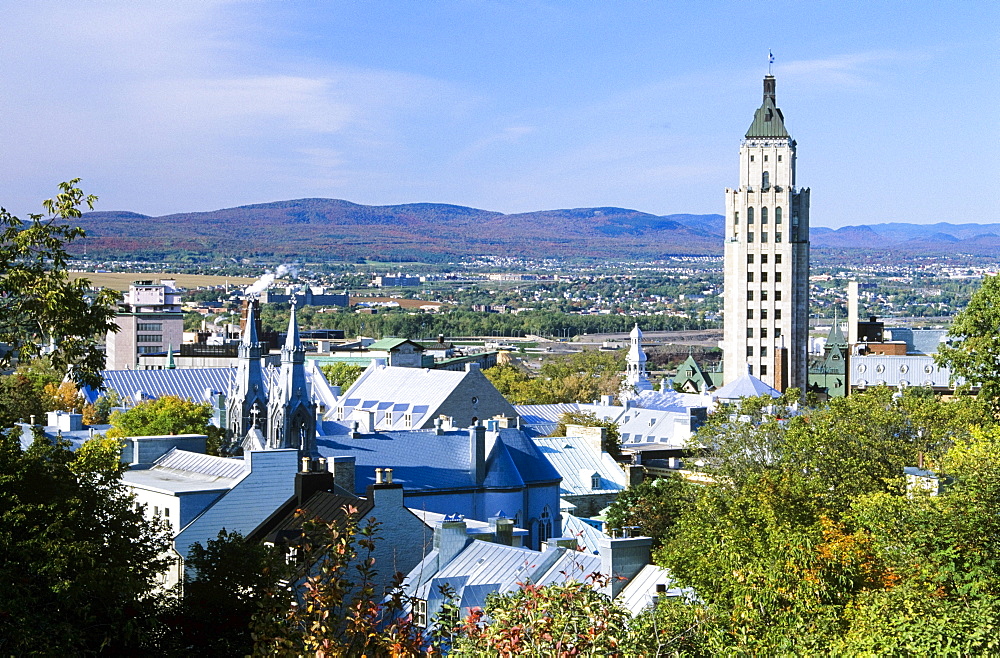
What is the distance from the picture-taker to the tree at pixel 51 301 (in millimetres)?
25297

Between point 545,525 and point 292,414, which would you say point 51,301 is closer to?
point 292,414

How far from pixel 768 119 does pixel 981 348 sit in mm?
117756

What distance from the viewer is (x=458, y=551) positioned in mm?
41188

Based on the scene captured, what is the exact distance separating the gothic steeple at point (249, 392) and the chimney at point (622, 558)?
36.5 m

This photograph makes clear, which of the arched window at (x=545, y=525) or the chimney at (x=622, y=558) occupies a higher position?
the chimney at (x=622, y=558)

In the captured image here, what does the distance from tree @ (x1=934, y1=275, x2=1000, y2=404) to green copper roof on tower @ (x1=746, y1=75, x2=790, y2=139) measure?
115 m

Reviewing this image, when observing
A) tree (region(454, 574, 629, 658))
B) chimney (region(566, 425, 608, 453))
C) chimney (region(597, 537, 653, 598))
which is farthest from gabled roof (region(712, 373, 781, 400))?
tree (region(454, 574, 629, 658))

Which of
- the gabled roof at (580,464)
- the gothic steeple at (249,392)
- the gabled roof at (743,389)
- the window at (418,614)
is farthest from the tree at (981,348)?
the gabled roof at (743,389)

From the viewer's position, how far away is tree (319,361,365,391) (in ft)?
505

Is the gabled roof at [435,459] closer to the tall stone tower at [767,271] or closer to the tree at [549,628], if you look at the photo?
the tree at [549,628]

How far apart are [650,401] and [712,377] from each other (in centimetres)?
4685

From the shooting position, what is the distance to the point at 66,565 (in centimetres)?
2608

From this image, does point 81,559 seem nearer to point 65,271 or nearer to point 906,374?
point 65,271

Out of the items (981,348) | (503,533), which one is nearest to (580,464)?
(503,533)
